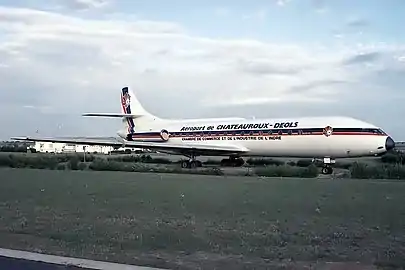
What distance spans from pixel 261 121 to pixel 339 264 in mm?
33504

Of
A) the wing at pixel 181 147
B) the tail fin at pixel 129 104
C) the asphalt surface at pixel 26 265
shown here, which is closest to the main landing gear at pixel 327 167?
the wing at pixel 181 147

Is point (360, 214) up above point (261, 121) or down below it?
below

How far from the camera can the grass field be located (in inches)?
345

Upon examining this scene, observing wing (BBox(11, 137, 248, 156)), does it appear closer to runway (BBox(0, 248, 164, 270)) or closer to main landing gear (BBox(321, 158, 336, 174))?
main landing gear (BBox(321, 158, 336, 174))

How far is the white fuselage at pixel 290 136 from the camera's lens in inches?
1367

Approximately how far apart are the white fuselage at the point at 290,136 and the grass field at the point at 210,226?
52.3 feet

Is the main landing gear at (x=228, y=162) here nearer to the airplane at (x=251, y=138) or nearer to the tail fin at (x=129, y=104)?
the airplane at (x=251, y=138)

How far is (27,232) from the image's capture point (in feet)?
36.4

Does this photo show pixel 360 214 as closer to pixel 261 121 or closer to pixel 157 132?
pixel 261 121

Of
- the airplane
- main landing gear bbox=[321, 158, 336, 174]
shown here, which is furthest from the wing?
main landing gear bbox=[321, 158, 336, 174]

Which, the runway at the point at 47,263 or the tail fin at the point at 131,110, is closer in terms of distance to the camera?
the runway at the point at 47,263

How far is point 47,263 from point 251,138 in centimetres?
3372

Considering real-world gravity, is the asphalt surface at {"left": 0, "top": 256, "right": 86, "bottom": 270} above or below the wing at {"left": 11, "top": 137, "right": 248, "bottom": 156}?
below

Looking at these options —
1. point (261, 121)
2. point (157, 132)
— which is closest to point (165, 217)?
point (261, 121)
